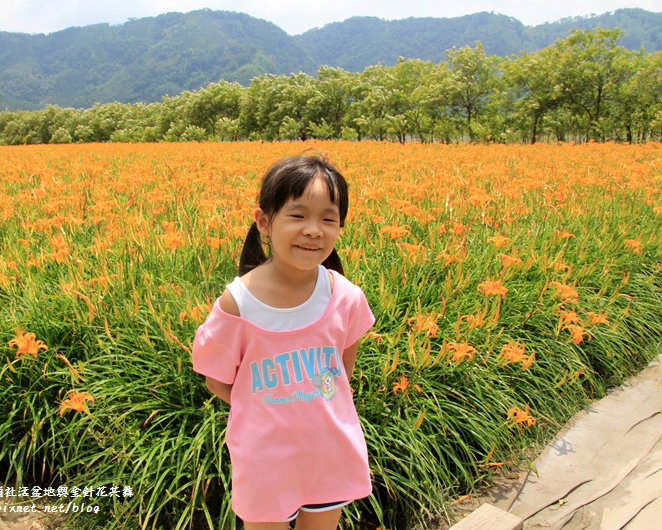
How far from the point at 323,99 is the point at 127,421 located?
2613 cm

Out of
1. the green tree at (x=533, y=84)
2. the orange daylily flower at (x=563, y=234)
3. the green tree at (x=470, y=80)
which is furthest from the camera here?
the green tree at (x=470, y=80)

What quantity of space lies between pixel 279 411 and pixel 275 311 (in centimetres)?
23

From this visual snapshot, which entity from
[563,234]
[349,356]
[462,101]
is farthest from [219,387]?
[462,101]

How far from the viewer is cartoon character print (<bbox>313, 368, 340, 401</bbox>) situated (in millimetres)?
1196

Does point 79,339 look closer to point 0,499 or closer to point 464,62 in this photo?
point 0,499

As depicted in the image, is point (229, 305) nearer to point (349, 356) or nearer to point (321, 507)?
point (349, 356)

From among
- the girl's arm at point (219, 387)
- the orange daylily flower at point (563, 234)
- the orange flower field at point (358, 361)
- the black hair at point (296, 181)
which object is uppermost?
the black hair at point (296, 181)

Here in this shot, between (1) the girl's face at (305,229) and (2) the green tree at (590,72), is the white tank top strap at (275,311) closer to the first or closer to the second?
(1) the girl's face at (305,229)

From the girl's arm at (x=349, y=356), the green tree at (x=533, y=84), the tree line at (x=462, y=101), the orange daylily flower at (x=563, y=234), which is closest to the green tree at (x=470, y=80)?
the tree line at (x=462, y=101)

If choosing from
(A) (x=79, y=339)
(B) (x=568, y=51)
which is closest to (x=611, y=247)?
(A) (x=79, y=339)

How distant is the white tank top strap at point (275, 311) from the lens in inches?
45.6

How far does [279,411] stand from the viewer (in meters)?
1.17

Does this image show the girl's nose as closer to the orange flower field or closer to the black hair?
the black hair

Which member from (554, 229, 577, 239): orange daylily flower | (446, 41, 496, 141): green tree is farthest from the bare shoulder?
(446, 41, 496, 141): green tree
